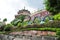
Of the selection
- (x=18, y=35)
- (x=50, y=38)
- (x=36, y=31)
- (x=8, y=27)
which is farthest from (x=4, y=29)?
(x=50, y=38)

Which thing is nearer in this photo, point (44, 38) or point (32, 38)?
point (44, 38)

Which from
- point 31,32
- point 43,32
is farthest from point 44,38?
point 31,32

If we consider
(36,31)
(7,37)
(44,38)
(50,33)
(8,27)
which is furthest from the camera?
(8,27)

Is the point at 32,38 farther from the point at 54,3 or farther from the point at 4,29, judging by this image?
the point at 54,3

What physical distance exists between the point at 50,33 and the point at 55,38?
5.23ft

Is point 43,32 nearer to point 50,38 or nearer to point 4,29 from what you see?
point 50,38

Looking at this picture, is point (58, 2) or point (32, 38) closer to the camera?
point (32, 38)

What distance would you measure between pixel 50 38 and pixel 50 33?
1367 mm

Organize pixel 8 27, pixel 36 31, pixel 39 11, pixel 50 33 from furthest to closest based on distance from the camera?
1. pixel 39 11
2. pixel 8 27
3. pixel 36 31
4. pixel 50 33

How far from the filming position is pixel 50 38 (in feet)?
33.0

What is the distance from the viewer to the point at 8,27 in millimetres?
16594

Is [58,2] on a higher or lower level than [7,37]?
higher

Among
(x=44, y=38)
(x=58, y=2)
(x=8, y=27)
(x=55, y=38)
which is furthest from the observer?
(x=58, y=2)

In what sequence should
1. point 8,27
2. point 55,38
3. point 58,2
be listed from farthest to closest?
point 58,2
point 8,27
point 55,38
